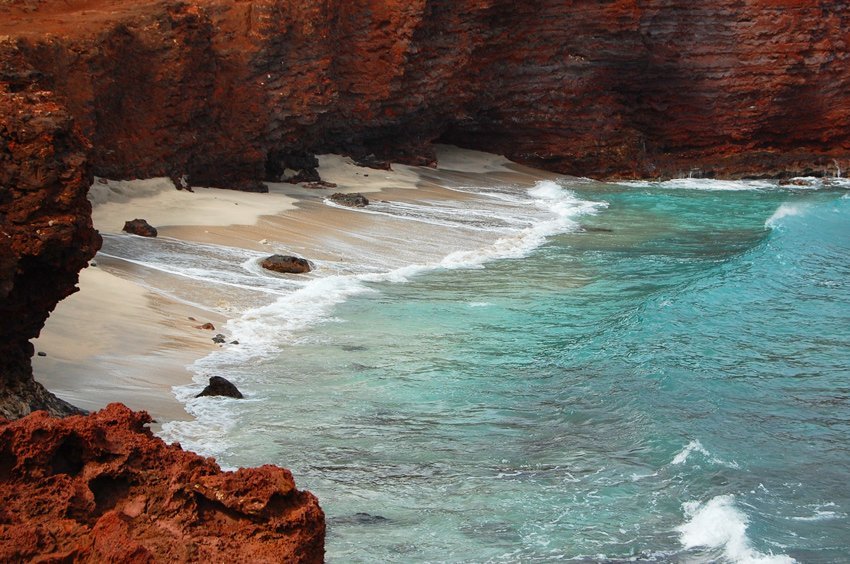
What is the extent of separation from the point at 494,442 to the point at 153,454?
477 cm

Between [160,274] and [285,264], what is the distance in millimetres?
2049

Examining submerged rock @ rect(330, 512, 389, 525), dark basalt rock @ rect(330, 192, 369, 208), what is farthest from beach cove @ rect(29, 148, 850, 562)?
dark basalt rock @ rect(330, 192, 369, 208)

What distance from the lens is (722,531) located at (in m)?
7.47

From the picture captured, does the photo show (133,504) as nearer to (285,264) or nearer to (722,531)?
(722,531)

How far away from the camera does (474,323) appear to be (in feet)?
44.3

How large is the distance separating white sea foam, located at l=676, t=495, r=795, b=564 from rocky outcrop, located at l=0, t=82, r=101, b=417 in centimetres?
435

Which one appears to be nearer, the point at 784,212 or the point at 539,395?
the point at 539,395

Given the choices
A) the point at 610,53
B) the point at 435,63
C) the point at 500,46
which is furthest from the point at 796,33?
the point at 435,63

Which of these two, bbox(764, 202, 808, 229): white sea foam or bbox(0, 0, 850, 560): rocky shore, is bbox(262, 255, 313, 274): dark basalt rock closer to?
bbox(0, 0, 850, 560): rocky shore

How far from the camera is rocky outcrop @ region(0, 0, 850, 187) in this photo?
2075cm

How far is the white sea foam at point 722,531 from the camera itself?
7.08m

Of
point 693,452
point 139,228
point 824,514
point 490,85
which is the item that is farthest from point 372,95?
point 824,514

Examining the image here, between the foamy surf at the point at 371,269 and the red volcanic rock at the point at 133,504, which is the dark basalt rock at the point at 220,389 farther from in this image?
the red volcanic rock at the point at 133,504

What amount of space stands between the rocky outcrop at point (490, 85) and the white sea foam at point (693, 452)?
12849 millimetres
